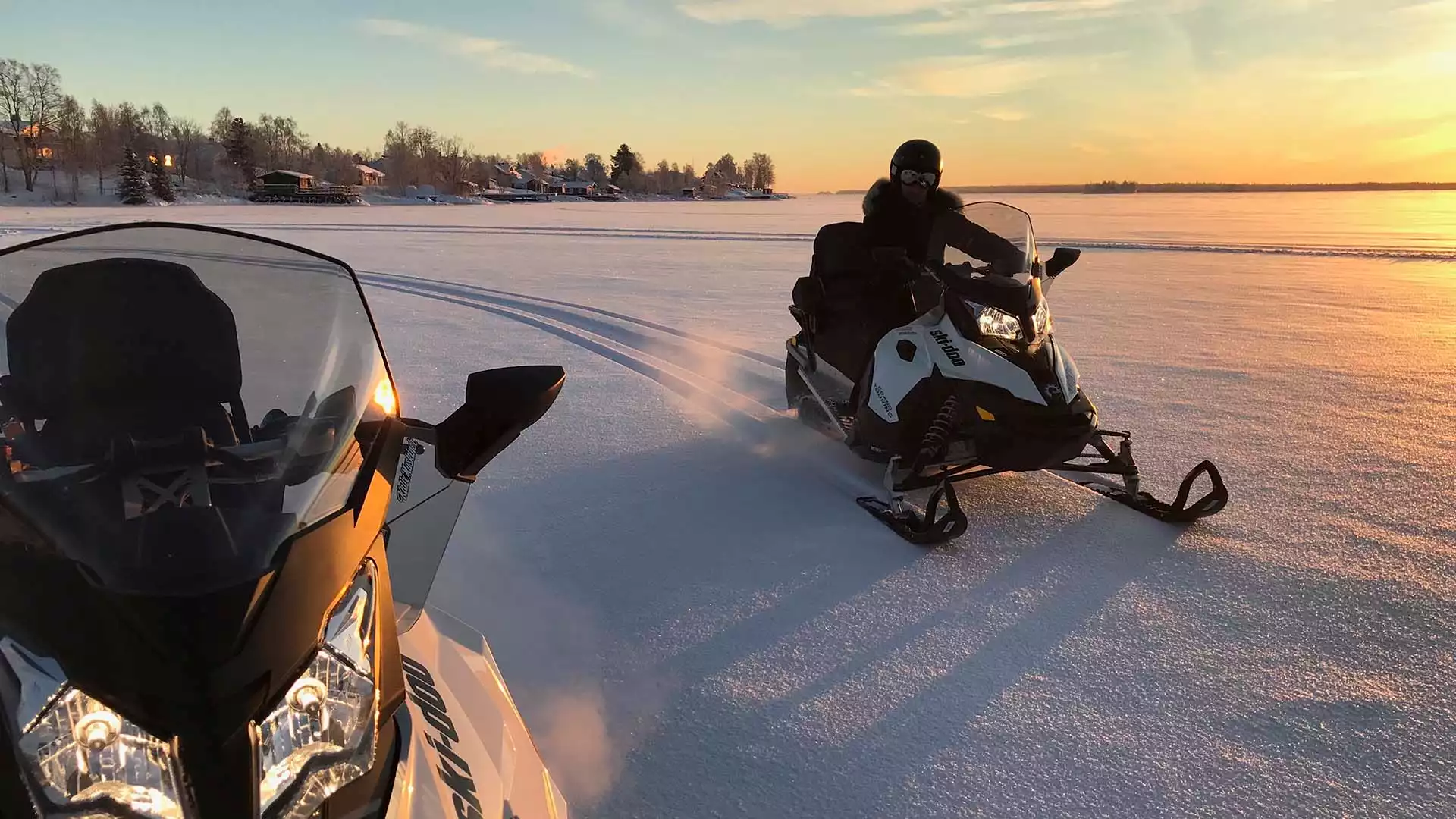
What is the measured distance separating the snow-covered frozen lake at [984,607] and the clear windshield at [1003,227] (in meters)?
1.09

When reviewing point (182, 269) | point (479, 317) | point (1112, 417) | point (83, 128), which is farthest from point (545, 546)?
point (83, 128)

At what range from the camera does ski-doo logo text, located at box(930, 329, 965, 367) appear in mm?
3451

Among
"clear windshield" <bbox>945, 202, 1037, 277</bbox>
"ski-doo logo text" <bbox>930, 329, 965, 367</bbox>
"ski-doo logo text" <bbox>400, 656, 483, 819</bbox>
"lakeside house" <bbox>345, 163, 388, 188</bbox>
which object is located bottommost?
"ski-doo logo text" <bbox>400, 656, 483, 819</bbox>

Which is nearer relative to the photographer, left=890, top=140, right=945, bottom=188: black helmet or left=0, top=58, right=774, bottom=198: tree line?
left=890, top=140, right=945, bottom=188: black helmet

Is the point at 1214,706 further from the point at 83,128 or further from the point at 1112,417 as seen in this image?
the point at 83,128

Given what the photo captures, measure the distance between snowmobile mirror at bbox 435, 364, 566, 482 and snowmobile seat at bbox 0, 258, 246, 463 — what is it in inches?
13.5

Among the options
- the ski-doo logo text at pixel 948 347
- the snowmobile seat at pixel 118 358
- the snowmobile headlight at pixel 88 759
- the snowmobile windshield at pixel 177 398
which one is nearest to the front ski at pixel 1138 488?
the ski-doo logo text at pixel 948 347

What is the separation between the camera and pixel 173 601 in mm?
863

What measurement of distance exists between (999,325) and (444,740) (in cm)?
281

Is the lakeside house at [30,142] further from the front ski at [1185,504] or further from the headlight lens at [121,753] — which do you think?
the headlight lens at [121,753]

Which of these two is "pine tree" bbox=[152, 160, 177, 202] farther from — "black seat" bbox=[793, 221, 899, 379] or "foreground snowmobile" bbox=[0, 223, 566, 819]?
"foreground snowmobile" bbox=[0, 223, 566, 819]

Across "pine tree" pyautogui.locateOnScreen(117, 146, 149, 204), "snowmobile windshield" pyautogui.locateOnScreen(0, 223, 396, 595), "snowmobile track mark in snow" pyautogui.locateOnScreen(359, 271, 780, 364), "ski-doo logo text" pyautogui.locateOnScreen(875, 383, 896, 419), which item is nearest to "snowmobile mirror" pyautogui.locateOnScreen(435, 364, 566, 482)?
"snowmobile windshield" pyautogui.locateOnScreen(0, 223, 396, 595)

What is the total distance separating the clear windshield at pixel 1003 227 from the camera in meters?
3.77

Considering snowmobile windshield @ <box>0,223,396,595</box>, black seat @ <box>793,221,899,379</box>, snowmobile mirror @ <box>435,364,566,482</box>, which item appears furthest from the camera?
black seat @ <box>793,221,899,379</box>
